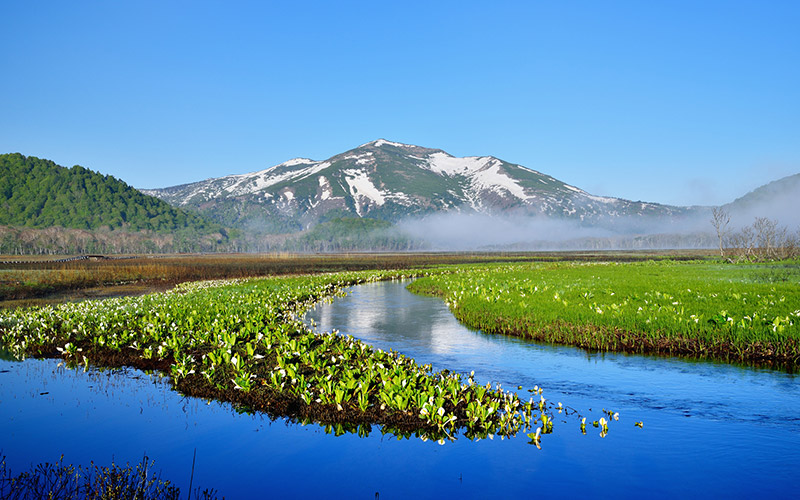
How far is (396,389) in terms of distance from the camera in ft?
44.8

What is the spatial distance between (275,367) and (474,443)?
7160 millimetres

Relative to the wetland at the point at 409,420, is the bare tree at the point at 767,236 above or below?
above

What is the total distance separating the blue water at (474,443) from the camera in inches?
400

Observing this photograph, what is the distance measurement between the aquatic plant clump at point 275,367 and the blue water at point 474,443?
26.0 inches

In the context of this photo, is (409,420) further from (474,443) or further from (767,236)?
(767,236)

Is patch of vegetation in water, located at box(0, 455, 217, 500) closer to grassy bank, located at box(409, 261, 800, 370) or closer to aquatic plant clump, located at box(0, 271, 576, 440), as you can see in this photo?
aquatic plant clump, located at box(0, 271, 576, 440)

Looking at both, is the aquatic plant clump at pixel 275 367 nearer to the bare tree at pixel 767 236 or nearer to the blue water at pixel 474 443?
the blue water at pixel 474 443

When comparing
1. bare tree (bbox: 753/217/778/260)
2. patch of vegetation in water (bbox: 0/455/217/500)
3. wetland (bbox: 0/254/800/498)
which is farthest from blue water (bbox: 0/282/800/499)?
bare tree (bbox: 753/217/778/260)

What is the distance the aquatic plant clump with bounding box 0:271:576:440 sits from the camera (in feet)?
43.2

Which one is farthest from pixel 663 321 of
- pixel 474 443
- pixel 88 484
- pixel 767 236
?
pixel 767 236

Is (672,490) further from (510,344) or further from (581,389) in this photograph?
(510,344)

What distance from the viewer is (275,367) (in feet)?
54.6

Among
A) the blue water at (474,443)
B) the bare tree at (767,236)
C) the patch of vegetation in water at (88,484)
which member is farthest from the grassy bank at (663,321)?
the bare tree at (767,236)

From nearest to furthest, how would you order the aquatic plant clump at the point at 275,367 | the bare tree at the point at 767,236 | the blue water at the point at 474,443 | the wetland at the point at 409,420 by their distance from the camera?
1. the blue water at the point at 474,443
2. the wetland at the point at 409,420
3. the aquatic plant clump at the point at 275,367
4. the bare tree at the point at 767,236
